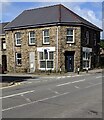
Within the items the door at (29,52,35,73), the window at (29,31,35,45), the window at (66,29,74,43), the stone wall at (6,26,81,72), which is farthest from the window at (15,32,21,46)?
the window at (66,29,74,43)

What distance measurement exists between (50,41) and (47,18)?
3.34 metres

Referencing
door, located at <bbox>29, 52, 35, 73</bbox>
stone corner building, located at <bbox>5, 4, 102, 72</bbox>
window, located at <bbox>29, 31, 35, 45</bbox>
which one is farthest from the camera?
window, located at <bbox>29, 31, 35, 45</bbox>

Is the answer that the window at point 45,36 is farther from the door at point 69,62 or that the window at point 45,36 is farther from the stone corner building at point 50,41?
the door at point 69,62

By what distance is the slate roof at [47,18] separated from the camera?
37469 mm

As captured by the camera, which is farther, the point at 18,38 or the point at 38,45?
the point at 18,38

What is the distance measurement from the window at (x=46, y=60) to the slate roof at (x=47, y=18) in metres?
3.73

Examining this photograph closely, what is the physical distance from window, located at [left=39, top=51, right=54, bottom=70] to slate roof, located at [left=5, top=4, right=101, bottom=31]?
3.73 m

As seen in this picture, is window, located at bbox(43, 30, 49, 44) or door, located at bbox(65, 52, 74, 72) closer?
door, located at bbox(65, 52, 74, 72)

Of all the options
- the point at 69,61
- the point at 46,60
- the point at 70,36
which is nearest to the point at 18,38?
the point at 46,60

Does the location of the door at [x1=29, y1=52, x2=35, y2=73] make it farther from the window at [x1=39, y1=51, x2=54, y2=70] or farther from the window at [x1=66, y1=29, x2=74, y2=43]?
the window at [x1=66, y1=29, x2=74, y2=43]

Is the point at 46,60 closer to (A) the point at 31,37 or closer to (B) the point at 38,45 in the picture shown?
(B) the point at 38,45

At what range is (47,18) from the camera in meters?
39.0

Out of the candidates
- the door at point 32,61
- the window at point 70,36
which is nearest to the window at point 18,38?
the door at point 32,61

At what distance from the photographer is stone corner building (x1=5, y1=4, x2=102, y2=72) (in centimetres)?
3712
